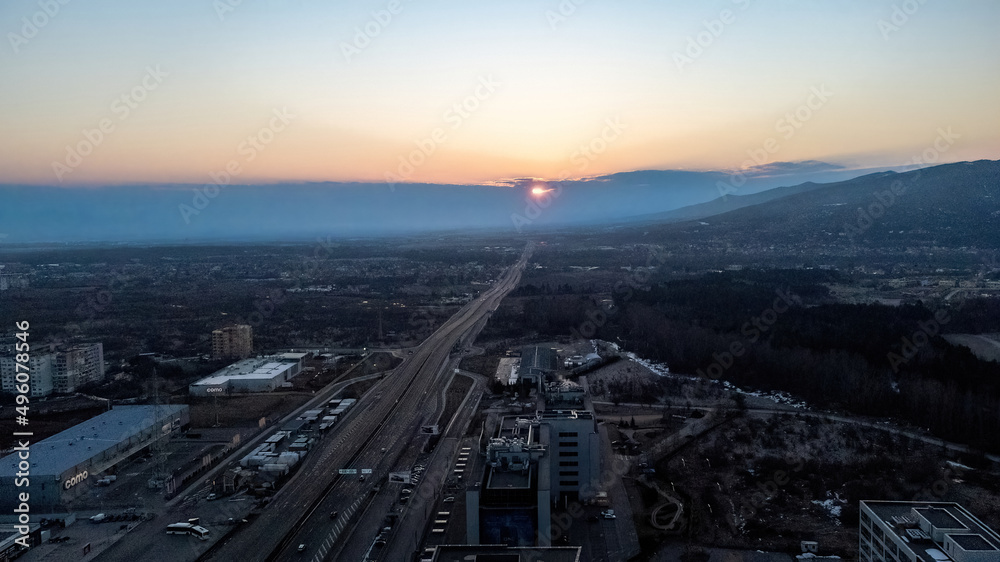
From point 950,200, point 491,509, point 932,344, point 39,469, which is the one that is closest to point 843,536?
point 491,509

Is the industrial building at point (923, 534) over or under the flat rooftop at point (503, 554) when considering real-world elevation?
under

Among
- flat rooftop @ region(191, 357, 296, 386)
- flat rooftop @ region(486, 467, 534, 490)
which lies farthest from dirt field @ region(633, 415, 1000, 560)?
flat rooftop @ region(191, 357, 296, 386)

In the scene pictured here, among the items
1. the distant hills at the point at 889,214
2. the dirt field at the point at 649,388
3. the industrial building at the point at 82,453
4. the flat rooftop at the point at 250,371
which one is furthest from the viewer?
the distant hills at the point at 889,214

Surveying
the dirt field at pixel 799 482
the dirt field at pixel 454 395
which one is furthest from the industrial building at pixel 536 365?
the dirt field at pixel 799 482

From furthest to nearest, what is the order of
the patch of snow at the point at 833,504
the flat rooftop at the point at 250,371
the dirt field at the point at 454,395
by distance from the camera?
the flat rooftop at the point at 250,371 → the dirt field at the point at 454,395 → the patch of snow at the point at 833,504

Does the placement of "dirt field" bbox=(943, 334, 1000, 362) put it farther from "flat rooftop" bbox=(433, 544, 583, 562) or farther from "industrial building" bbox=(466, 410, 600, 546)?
"flat rooftop" bbox=(433, 544, 583, 562)

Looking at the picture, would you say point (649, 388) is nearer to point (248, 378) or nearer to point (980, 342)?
point (248, 378)

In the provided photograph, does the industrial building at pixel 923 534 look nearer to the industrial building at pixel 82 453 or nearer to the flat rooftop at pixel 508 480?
the flat rooftop at pixel 508 480
